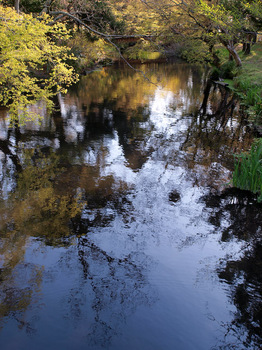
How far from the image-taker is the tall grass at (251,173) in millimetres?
7570

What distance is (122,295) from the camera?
5230 mm

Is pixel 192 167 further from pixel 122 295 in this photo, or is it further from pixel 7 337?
pixel 7 337

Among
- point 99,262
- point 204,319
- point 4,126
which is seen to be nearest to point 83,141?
point 4,126

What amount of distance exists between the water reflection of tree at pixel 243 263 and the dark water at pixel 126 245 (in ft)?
0.07

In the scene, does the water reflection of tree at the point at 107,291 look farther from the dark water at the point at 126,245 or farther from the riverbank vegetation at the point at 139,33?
the riverbank vegetation at the point at 139,33

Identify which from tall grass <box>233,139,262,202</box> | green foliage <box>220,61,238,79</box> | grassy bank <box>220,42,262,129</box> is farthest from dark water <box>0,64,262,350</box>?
green foliage <box>220,61,238,79</box>

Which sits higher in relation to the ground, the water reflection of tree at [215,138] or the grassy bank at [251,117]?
the grassy bank at [251,117]

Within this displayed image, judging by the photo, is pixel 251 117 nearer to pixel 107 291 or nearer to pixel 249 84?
pixel 249 84

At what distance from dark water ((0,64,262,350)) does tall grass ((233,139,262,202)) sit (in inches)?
12.3

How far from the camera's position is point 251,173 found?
771cm

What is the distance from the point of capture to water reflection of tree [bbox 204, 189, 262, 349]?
475cm

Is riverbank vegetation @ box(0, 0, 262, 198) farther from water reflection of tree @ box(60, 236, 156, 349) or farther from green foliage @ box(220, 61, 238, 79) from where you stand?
water reflection of tree @ box(60, 236, 156, 349)

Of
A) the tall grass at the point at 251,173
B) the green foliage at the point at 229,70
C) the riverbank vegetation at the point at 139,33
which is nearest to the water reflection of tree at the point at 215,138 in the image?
the tall grass at the point at 251,173

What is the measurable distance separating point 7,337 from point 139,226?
347 centimetres
